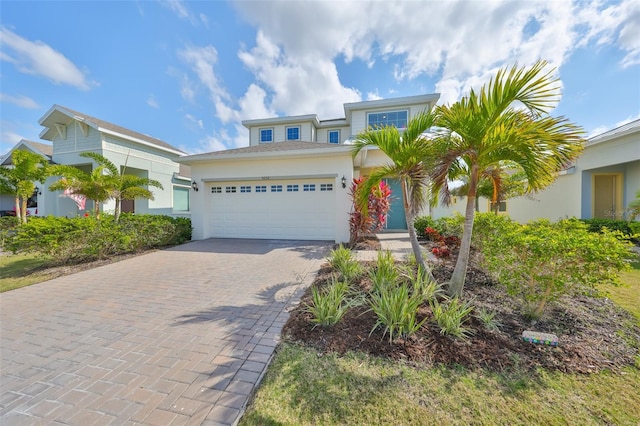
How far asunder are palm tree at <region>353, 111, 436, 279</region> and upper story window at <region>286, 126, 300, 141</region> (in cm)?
1344

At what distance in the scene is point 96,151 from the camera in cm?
1331

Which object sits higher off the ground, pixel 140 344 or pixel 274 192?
pixel 274 192

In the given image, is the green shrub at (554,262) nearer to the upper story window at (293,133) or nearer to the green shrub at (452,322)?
the green shrub at (452,322)

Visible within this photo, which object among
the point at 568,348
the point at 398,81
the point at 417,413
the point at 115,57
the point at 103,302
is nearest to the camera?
the point at 417,413

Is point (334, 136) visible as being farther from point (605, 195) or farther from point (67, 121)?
point (67, 121)

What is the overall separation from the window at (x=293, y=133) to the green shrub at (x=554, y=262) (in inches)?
626

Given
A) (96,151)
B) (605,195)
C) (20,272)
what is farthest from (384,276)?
(96,151)

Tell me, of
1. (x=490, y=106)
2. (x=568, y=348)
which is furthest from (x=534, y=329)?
(x=490, y=106)

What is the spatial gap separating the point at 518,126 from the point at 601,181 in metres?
14.1

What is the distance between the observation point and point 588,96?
8133mm

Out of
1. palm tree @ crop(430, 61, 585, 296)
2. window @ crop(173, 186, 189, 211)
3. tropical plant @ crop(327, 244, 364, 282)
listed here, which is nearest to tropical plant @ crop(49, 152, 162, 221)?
tropical plant @ crop(327, 244, 364, 282)

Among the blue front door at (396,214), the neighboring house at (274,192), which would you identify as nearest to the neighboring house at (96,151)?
the neighboring house at (274,192)

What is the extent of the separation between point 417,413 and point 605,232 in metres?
3.71

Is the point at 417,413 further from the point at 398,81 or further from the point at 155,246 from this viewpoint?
the point at 398,81
